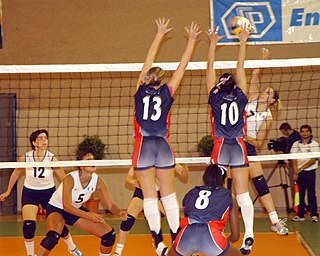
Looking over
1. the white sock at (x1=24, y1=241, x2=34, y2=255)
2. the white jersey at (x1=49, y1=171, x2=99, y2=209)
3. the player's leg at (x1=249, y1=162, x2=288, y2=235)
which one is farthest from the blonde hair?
the white sock at (x1=24, y1=241, x2=34, y2=255)

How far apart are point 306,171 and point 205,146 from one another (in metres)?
2.20

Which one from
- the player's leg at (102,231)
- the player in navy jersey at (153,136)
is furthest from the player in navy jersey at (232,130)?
the player's leg at (102,231)

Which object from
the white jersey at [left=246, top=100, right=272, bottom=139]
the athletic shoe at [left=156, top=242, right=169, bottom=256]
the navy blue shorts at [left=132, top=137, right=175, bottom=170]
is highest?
the white jersey at [left=246, top=100, right=272, bottom=139]

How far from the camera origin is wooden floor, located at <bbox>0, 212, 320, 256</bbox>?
10.4 metres

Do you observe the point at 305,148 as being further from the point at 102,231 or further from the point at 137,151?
the point at 137,151

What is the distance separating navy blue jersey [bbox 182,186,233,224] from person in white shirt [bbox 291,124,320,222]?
257 inches

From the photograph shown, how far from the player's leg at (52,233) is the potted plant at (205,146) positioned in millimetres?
6319

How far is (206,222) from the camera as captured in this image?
7.35m

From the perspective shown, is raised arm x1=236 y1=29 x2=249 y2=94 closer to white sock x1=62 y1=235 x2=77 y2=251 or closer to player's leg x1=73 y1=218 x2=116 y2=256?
player's leg x1=73 y1=218 x2=116 y2=256

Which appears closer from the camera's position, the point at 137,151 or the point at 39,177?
the point at 137,151

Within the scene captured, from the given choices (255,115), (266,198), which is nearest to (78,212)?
(266,198)

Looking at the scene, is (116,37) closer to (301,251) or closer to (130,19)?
(130,19)

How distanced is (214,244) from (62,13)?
996cm

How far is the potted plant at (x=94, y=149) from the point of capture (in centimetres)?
1516
